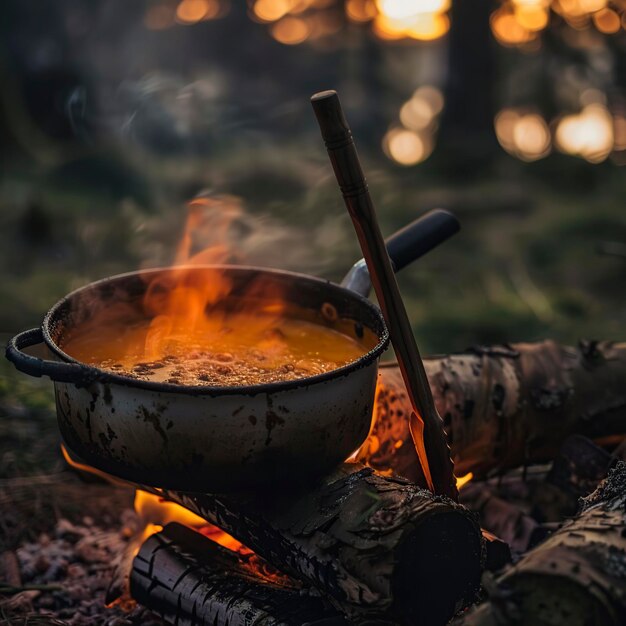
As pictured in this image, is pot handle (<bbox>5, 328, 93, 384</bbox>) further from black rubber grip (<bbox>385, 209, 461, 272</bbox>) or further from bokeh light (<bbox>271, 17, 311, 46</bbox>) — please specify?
bokeh light (<bbox>271, 17, 311, 46</bbox>)

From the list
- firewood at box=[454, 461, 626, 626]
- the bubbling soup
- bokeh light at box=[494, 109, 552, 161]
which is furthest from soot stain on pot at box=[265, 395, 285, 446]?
bokeh light at box=[494, 109, 552, 161]

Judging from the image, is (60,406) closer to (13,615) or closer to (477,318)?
(13,615)

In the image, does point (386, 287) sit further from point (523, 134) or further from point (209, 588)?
point (523, 134)

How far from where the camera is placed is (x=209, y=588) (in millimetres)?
2643

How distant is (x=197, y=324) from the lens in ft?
10.0

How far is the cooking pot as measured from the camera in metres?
2.26

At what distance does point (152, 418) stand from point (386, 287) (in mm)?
759

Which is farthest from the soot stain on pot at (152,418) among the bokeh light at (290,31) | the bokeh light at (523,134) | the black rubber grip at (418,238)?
the bokeh light at (290,31)

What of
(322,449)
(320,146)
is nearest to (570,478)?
(322,449)

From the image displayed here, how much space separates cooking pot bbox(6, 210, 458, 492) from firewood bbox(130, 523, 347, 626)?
0.37 meters

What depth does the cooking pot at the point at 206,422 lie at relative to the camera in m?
2.26

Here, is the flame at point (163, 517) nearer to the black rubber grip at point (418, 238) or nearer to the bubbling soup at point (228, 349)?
the bubbling soup at point (228, 349)

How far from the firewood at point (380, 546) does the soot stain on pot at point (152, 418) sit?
46 centimetres

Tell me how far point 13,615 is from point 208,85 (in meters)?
13.3
